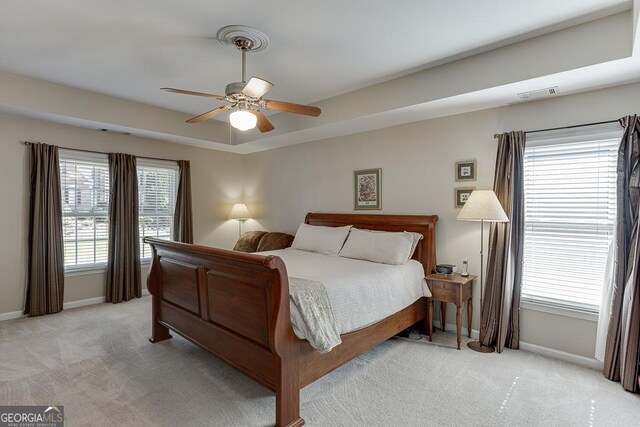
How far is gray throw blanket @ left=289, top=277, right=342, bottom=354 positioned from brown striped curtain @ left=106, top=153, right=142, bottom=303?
3.49 m

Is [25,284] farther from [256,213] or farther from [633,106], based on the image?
[633,106]

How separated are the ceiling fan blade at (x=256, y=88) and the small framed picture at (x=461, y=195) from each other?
2327 mm

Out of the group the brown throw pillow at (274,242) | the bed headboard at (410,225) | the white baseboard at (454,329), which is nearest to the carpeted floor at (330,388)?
the white baseboard at (454,329)

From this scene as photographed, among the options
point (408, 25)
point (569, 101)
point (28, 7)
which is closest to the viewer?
point (28, 7)

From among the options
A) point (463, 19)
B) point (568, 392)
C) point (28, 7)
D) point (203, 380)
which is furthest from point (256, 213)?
point (568, 392)

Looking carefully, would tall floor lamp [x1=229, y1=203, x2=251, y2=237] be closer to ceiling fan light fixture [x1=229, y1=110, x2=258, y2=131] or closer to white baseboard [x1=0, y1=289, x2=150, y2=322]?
white baseboard [x1=0, y1=289, x2=150, y2=322]

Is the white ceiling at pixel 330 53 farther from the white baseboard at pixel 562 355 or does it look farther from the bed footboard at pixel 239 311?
the white baseboard at pixel 562 355

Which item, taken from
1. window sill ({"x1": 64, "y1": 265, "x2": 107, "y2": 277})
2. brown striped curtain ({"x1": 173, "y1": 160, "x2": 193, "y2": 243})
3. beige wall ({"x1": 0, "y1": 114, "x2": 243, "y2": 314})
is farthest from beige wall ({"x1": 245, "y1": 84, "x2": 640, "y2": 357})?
window sill ({"x1": 64, "y1": 265, "x2": 107, "y2": 277})

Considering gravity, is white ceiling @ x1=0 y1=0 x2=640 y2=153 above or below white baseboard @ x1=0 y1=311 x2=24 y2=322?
above

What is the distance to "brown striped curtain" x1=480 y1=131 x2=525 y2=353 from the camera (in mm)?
3150

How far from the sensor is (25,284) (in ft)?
13.2

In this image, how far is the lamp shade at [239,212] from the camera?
19.4 feet

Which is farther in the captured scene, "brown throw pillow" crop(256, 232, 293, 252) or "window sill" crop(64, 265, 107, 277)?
"brown throw pillow" crop(256, 232, 293, 252)

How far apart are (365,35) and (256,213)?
13.0 feet
